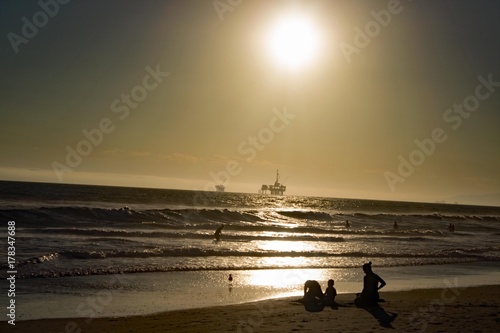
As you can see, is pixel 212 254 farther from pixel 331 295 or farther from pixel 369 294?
pixel 369 294

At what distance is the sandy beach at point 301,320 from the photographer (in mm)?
12844

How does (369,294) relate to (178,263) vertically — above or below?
above

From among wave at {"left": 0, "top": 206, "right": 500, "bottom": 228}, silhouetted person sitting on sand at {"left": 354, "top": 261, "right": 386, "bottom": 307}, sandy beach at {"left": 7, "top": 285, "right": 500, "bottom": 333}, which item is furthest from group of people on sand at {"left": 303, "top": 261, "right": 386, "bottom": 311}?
wave at {"left": 0, "top": 206, "right": 500, "bottom": 228}

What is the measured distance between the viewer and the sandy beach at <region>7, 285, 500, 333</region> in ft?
42.1

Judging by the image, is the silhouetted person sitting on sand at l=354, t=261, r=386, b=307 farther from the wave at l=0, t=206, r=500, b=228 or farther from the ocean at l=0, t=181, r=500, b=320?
the wave at l=0, t=206, r=500, b=228

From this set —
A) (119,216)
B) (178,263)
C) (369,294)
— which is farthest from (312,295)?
(119,216)

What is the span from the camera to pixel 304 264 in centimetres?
2747

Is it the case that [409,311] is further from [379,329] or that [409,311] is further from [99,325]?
[99,325]

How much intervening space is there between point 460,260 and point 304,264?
34.7 feet

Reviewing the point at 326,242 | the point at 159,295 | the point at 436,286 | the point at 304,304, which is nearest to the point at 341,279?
the point at 436,286

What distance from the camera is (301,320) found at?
45.2 feet

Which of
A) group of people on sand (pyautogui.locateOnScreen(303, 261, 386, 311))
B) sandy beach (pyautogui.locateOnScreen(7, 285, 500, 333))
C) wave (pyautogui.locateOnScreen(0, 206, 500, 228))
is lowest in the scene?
sandy beach (pyautogui.locateOnScreen(7, 285, 500, 333))

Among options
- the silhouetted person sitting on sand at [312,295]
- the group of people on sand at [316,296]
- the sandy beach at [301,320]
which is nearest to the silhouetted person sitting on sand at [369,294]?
the sandy beach at [301,320]

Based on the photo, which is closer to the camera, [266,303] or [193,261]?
[266,303]
